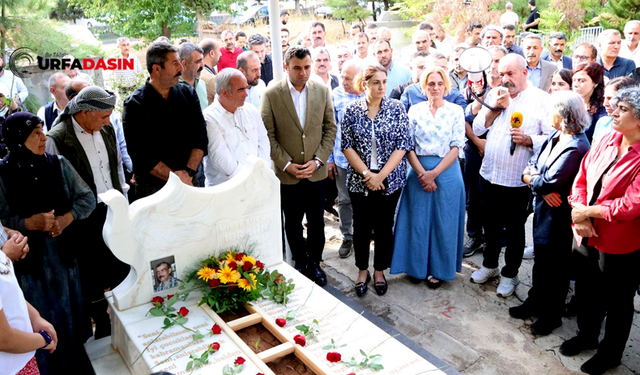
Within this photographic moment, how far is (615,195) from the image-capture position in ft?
9.86

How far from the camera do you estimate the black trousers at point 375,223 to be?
4145mm

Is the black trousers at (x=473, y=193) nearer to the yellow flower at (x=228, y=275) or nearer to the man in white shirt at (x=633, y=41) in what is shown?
the yellow flower at (x=228, y=275)

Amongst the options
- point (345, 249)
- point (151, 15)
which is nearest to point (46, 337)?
point (345, 249)

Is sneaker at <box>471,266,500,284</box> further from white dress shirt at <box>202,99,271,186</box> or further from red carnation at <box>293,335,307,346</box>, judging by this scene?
red carnation at <box>293,335,307,346</box>

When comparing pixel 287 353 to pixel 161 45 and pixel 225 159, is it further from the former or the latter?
pixel 161 45

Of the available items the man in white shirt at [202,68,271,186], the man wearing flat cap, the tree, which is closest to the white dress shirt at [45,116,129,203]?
the man wearing flat cap

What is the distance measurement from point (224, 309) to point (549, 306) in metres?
2.37

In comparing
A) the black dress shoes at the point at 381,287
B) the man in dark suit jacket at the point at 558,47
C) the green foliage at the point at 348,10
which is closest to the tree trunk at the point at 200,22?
the green foliage at the point at 348,10

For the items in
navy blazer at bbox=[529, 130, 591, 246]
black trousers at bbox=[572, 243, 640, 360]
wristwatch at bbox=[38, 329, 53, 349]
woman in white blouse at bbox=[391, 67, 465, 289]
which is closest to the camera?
wristwatch at bbox=[38, 329, 53, 349]

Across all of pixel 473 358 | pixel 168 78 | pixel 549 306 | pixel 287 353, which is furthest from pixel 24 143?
pixel 549 306

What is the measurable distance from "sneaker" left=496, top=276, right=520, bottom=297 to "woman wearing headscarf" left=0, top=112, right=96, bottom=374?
3.12 meters

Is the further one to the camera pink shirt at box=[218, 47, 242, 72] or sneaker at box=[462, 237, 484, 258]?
pink shirt at box=[218, 47, 242, 72]

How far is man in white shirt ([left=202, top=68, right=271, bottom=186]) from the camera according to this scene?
371 centimetres

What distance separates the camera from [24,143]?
9.00 ft
